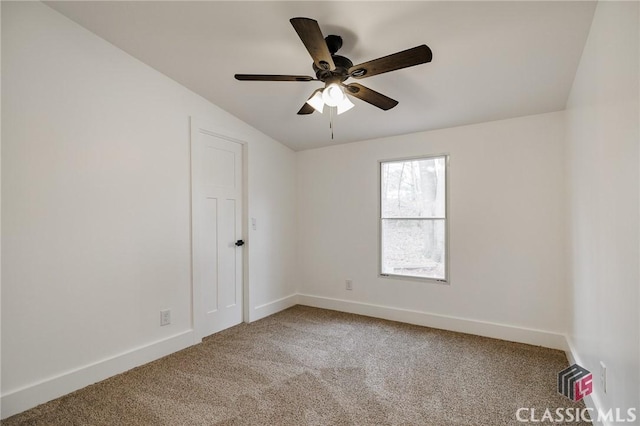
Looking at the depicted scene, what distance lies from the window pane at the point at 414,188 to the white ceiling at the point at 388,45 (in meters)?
0.57

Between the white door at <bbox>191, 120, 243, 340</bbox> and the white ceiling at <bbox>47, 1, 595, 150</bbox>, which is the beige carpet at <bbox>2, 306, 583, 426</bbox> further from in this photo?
the white ceiling at <bbox>47, 1, 595, 150</bbox>

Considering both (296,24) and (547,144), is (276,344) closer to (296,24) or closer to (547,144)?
(296,24)

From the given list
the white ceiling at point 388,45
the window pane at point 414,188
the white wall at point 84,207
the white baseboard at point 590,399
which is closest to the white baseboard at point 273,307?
the white wall at point 84,207

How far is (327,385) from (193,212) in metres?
1.89

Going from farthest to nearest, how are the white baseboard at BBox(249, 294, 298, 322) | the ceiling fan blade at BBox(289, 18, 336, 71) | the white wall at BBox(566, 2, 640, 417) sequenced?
1. the white baseboard at BBox(249, 294, 298, 322)
2. the ceiling fan blade at BBox(289, 18, 336, 71)
3. the white wall at BBox(566, 2, 640, 417)

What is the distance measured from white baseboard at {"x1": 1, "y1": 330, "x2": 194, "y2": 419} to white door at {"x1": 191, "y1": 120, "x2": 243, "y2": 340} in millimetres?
305

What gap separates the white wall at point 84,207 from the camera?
1.99m

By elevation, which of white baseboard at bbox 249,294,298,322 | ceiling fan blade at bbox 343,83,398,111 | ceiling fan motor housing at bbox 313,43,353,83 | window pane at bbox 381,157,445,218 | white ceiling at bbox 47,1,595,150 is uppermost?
white ceiling at bbox 47,1,595,150

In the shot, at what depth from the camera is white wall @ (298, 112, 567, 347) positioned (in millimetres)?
2914

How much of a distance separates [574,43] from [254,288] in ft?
11.5

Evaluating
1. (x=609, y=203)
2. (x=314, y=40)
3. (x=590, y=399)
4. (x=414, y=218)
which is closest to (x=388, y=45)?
(x=314, y=40)

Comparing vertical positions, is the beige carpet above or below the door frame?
below

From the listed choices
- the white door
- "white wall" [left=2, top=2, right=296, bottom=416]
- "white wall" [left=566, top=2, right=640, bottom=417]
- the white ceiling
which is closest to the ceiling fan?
the white ceiling

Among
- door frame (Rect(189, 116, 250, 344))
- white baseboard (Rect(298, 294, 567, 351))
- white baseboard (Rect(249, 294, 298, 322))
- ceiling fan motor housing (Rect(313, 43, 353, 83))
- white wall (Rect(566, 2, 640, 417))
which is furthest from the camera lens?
white baseboard (Rect(249, 294, 298, 322))
